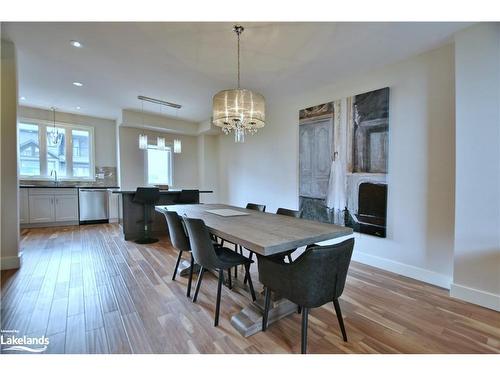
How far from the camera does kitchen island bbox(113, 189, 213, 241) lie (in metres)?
4.16

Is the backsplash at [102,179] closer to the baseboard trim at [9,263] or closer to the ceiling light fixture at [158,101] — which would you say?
the ceiling light fixture at [158,101]

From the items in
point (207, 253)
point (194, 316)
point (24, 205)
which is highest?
point (24, 205)

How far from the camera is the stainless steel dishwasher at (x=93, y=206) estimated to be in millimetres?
5410

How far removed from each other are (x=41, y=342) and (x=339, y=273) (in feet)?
6.69

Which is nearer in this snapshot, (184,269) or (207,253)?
(207,253)

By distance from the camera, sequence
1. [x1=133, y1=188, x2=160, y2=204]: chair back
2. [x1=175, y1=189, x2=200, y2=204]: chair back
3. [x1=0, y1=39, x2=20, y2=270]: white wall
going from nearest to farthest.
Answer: [x1=0, y1=39, x2=20, y2=270]: white wall
[x1=133, y1=188, x2=160, y2=204]: chair back
[x1=175, y1=189, x2=200, y2=204]: chair back

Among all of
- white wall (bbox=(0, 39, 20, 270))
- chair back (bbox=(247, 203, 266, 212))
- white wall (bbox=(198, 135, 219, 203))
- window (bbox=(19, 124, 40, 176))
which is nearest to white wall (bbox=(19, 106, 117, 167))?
window (bbox=(19, 124, 40, 176))

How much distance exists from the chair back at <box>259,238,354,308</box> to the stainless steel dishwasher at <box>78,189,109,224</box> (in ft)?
18.3

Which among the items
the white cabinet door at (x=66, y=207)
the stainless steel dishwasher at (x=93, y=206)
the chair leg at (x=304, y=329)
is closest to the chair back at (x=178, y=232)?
the chair leg at (x=304, y=329)

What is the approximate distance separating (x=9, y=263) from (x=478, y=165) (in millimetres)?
5159

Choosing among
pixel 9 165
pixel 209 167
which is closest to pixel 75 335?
pixel 9 165

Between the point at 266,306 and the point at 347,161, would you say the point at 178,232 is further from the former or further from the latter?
the point at 347,161

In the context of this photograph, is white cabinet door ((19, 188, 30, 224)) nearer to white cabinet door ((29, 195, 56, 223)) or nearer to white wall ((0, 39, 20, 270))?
white cabinet door ((29, 195, 56, 223))

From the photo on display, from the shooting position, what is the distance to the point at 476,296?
6.91ft
